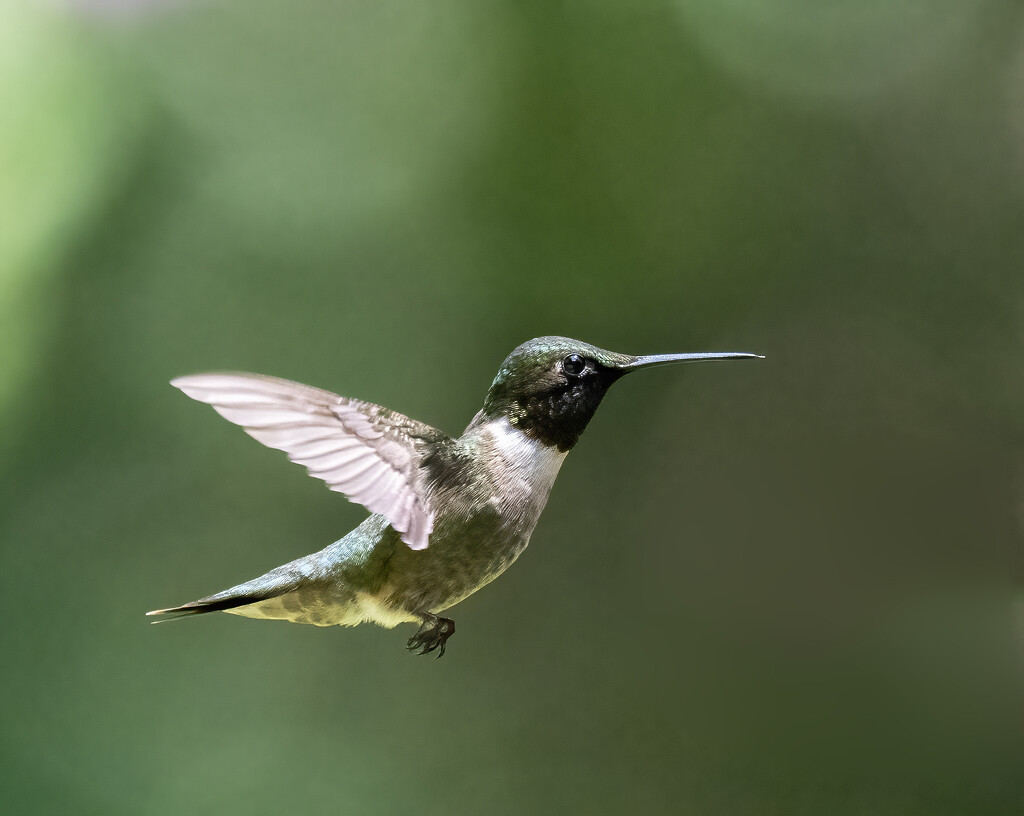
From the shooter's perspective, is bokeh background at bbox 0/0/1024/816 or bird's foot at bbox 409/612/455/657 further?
bokeh background at bbox 0/0/1024/816

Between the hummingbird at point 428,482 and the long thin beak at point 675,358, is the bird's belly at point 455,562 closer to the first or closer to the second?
the hummingbird at point 428,482

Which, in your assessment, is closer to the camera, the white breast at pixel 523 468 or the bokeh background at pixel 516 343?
the white breast at pixel 523 468

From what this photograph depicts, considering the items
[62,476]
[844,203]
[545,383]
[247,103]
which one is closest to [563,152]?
[844,203]

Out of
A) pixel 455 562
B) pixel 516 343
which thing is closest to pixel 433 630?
pixel 455 562

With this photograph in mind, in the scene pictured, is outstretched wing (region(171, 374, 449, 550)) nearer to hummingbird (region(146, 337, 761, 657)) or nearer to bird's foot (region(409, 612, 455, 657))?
hummingbird (region(146, 337, 761, 657))

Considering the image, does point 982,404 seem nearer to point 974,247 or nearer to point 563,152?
point 974,247

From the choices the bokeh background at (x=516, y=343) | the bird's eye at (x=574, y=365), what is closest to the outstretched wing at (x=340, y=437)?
the bird's eye at (x=574, y=365)

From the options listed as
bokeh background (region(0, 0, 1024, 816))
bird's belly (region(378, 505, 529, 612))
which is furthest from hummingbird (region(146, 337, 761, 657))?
bokeh background (region(0, 0, 1024, 816))

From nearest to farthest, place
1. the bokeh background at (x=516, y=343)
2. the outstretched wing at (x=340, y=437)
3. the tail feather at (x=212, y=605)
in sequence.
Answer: the outstretched wing at (x=340, y=437) < the tail feather at (x=212, y=605) < the bokeh background at (x=516, y=343)
